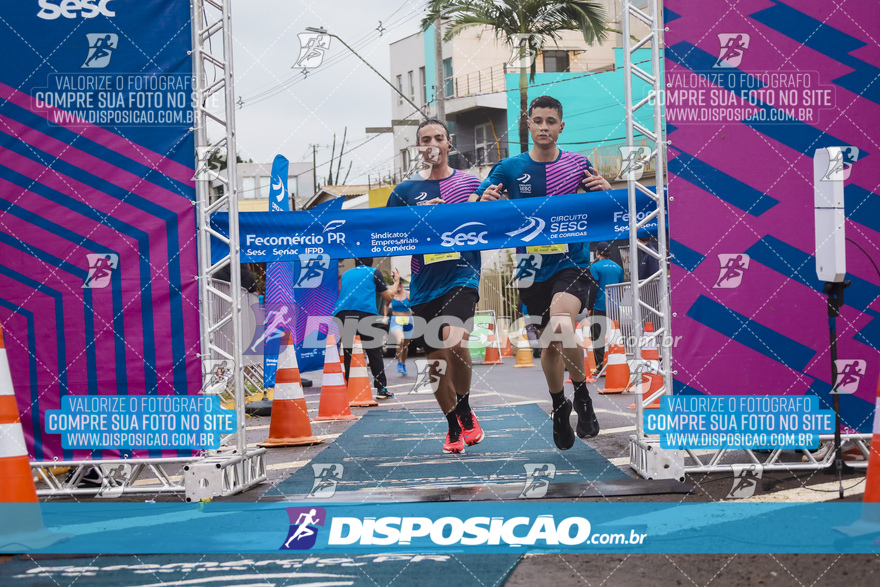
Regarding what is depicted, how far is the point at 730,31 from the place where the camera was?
19.2 feet

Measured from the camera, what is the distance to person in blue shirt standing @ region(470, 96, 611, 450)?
6.73 meters

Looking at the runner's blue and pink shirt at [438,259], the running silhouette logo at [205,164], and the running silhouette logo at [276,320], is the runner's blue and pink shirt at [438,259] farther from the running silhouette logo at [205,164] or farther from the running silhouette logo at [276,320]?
the running silhouette logo at [276,320]

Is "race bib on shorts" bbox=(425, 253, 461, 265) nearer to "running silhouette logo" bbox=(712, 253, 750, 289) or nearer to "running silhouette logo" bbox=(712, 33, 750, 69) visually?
"running silhouette logo" bbox=(712, 253, 750, 289)

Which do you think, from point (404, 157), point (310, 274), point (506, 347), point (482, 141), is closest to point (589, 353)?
point (310, 274)

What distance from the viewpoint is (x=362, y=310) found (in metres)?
11.9

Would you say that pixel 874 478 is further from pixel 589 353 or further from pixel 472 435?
pixel 589 353

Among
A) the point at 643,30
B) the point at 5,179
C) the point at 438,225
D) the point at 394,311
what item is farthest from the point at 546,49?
the point at 5,179

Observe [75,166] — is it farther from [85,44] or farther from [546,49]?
[546,49]

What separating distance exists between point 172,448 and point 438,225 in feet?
8.73

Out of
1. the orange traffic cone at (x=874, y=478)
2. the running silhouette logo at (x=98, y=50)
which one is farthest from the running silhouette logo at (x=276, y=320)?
the orange traffic cone at (x=874, y=478)

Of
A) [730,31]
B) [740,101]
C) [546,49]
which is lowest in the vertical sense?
[740,101]

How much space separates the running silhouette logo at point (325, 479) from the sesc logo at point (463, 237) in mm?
1860

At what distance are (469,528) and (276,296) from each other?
8.56 meters

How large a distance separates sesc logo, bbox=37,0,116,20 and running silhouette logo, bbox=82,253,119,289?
4.74 feet
